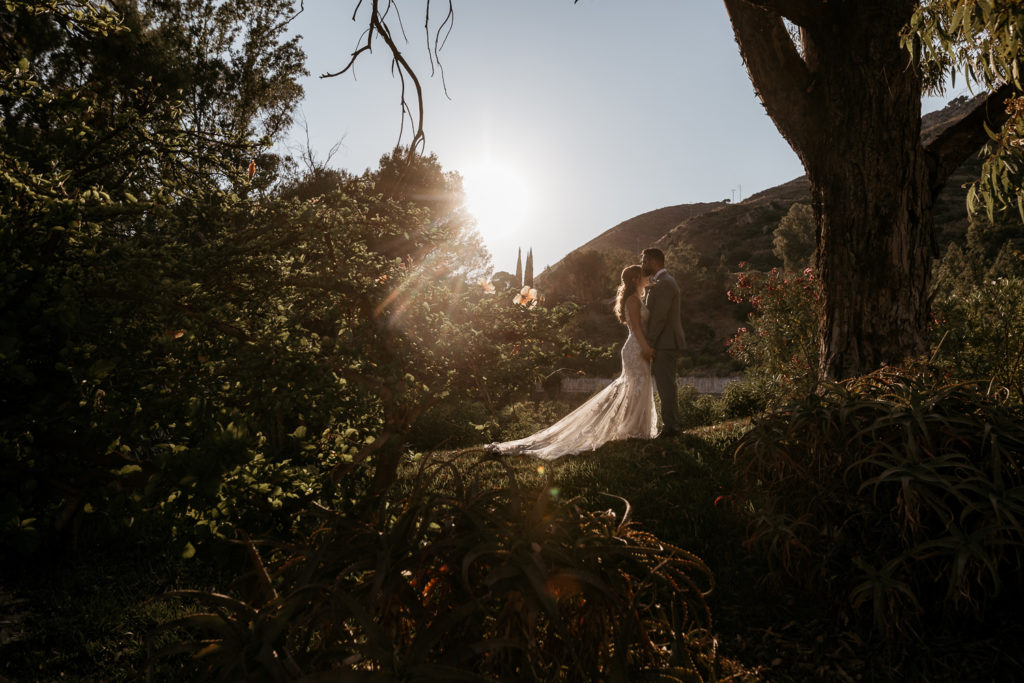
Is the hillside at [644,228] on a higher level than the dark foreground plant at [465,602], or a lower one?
higher

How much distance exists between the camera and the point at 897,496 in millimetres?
2088

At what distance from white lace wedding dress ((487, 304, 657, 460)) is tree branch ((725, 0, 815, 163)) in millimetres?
2799

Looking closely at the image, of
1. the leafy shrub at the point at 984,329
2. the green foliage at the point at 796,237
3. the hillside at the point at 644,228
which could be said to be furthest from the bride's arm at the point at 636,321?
the hillside at the point at 644,228

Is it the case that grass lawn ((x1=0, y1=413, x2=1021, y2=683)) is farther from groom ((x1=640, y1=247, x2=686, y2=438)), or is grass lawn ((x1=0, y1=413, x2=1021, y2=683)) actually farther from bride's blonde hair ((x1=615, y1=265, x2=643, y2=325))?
bride's blonde hair ((x1=615, y1=265, x2=643, y2=325))

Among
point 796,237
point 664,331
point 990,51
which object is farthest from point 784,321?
point 796,237

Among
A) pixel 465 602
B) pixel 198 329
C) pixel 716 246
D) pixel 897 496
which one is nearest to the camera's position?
pixel 465 602

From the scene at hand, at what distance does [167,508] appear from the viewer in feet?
4.49

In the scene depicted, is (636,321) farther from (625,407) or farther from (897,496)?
(897,496)

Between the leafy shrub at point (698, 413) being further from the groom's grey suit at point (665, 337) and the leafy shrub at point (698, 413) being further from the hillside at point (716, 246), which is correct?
the hillside at point (716, 246)

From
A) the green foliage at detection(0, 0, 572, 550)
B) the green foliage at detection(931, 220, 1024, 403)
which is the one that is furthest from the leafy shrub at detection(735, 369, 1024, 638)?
the green foliage at detection(931, 220, 1024, 403)

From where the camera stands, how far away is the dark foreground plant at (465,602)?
68 centimetres

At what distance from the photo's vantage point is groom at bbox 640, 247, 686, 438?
709 cm

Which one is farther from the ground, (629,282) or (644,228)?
(644,228)

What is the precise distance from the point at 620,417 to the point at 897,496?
5.74 metres
